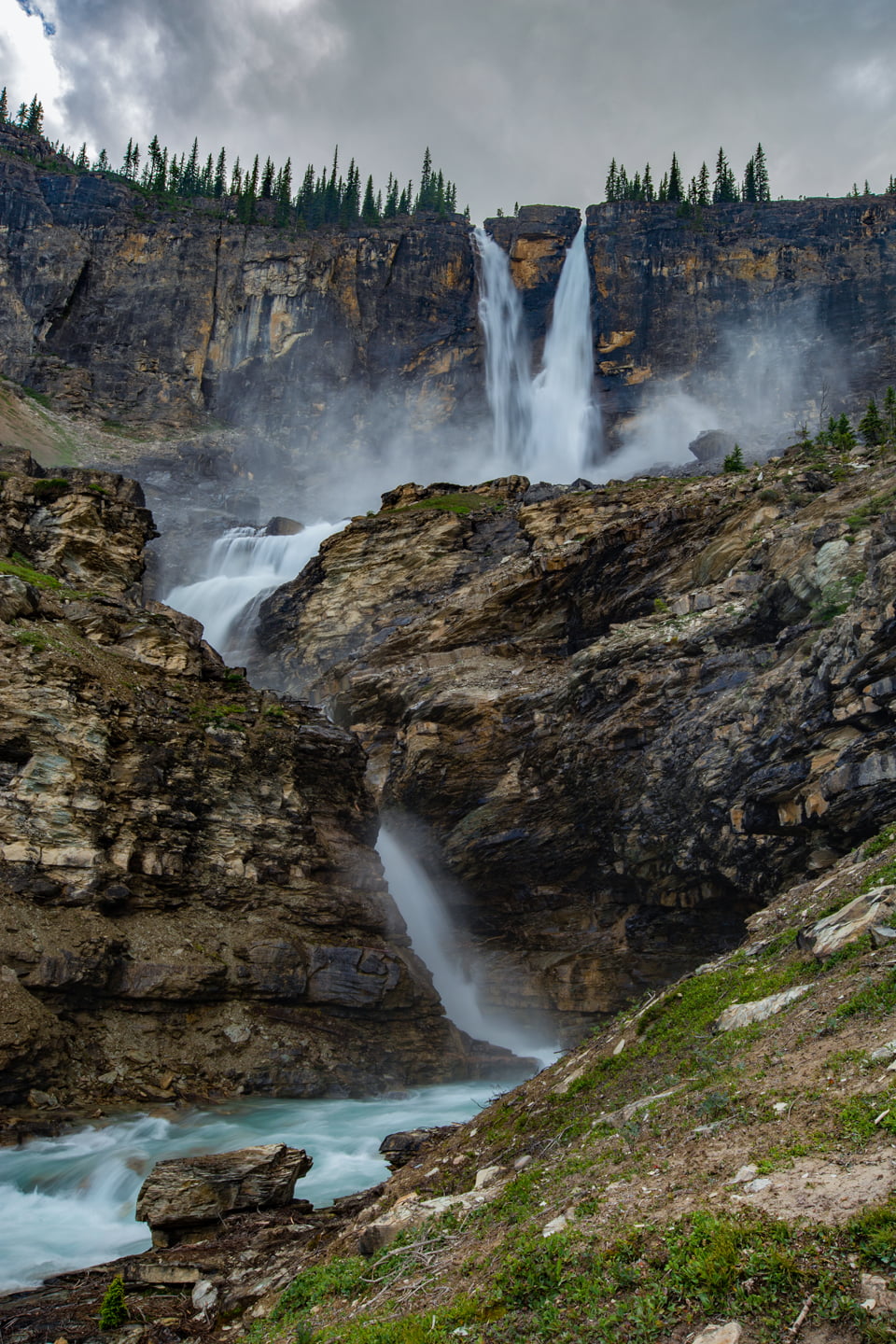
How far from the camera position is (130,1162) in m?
13.4

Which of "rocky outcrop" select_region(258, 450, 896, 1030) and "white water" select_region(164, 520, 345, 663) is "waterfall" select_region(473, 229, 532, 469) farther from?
"rocky outcrop" select_region(258, 450, 896, 1030)

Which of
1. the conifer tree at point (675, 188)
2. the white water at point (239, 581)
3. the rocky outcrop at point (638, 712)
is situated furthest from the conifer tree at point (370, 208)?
the rocky outcrop at point (638, 712)

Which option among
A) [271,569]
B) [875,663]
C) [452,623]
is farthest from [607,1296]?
[271,569]

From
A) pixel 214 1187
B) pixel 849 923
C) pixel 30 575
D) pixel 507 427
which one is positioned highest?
pixel 507 427

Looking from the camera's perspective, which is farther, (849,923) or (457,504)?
(457,504)

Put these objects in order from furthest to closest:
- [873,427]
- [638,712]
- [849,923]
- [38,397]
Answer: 1. [38,397]
2. [873,427]
3. [638,712]
4. [849,923]

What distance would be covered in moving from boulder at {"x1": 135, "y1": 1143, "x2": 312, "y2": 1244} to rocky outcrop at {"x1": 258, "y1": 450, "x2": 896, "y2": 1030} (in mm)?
14425

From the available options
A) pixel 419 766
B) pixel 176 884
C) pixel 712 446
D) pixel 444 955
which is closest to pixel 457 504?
pixel 419 766

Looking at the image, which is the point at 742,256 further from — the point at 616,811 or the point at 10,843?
the point at 10,843

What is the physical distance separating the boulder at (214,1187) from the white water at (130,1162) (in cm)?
175

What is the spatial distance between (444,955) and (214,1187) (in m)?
19.2

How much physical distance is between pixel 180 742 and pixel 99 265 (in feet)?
281

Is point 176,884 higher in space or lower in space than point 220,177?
lower

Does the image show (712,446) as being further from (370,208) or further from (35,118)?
(35,118)
